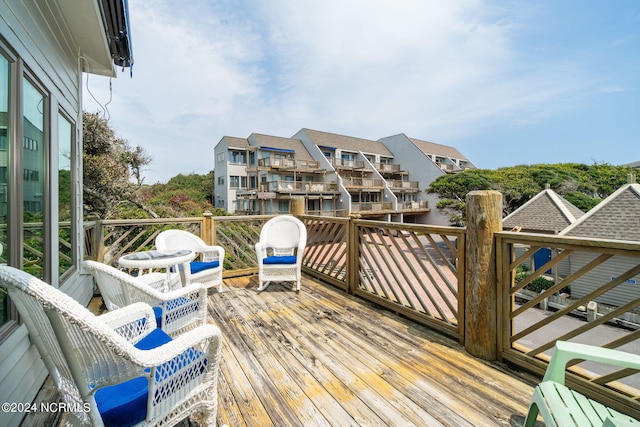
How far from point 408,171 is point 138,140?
2205 cm

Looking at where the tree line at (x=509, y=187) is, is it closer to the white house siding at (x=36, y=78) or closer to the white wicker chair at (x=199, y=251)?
the white wicker chair at (x=199, y=251)

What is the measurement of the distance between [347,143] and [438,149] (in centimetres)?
1124

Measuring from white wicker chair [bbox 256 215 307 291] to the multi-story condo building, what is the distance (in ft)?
48.5

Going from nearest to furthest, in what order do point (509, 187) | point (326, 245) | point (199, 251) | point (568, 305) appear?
point (568, 305) < point (199, 251) < point (326, 245) < point (509, 187)

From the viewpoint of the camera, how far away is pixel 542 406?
1118mm

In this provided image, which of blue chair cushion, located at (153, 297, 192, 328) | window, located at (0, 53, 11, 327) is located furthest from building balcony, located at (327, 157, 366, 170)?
window, located at (0, 53, 11, 327)

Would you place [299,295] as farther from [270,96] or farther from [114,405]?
[270,96]

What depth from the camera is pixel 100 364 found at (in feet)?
3.29

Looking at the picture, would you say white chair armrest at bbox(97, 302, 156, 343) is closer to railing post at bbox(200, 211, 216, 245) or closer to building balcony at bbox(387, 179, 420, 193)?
railing post at bbox(200, 211, 216, 245)

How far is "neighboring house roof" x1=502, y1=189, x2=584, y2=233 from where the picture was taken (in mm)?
10977

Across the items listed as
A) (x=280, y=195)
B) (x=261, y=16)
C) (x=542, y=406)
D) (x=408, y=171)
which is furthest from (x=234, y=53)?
(x=408, y=171)

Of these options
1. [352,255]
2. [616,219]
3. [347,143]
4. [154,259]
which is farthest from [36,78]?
[347,143]

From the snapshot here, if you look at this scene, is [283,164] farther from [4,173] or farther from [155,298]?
[4,173]

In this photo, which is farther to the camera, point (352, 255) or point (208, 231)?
point (208, 231)
